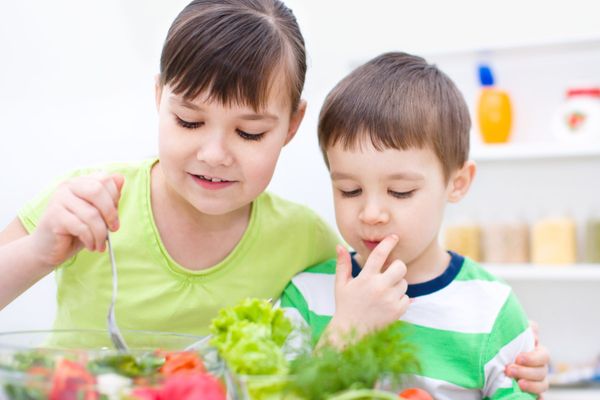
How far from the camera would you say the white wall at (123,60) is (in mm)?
2094

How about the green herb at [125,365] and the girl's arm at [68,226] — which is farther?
the girl's arm at [68,226]

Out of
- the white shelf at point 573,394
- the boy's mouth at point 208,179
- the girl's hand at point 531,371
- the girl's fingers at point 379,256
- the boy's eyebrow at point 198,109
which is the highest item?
the boy's eyebrow at point 198,109

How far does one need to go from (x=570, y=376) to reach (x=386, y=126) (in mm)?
2009

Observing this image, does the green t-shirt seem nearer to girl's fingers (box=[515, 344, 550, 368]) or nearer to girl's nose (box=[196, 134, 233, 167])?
girl's nose (box=[196, 134, 233, 167])

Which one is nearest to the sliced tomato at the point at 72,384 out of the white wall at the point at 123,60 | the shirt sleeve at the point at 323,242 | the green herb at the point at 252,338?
the green herb at the point at 252,338

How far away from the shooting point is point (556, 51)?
9.40 ft

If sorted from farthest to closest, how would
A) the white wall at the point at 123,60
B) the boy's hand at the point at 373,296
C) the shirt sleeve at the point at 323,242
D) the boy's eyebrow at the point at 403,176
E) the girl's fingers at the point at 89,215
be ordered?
the white wall at the point at 123,60, the shirt sleeve at the point at 323,242, the boy's eyebrow at the point at 403,176, the boy's hand at the point at 373,296, the girl's fingers at the point at 89,215

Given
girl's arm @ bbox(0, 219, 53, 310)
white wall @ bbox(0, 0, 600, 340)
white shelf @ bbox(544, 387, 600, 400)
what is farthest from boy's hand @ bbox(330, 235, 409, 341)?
white shelf @ bbox(544, 387, 600, 400)

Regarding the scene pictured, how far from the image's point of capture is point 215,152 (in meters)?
0.97

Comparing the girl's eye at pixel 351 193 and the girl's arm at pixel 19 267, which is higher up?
the girl's eye at pixel 351 193

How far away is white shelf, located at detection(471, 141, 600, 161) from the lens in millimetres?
2684

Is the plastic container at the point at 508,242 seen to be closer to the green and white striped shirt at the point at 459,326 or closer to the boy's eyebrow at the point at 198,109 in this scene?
the green and white striped shirt at the point at 459,326

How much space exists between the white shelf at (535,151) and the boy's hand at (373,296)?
1.86 metres

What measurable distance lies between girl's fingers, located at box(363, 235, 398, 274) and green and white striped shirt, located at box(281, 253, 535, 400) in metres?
0.11
